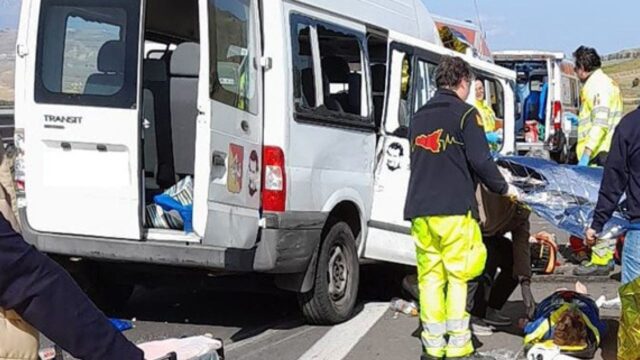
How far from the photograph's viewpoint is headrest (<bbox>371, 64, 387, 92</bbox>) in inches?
298

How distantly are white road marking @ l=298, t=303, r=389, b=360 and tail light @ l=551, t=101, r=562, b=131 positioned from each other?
13.5 metres

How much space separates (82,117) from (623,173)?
3357 millimetres

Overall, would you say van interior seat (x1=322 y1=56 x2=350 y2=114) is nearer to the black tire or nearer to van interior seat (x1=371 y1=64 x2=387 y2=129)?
van interior seat (x1=371 y1=64 x2=387 y2=129)

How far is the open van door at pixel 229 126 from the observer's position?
560 cm

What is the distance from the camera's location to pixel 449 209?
5426mm

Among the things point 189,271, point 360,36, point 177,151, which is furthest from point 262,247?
point 360,36

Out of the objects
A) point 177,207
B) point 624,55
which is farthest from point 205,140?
point 624,55

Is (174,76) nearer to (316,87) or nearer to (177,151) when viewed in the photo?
(177,151)

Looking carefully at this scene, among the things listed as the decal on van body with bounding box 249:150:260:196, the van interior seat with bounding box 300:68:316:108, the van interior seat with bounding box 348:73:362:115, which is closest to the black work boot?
the decal on van body with bounding box 249:150:260:196

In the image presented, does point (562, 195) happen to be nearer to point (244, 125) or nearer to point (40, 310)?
point (244, 125)

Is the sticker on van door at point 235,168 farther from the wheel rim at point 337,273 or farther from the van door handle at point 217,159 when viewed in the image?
the wheel rim at point 337,273

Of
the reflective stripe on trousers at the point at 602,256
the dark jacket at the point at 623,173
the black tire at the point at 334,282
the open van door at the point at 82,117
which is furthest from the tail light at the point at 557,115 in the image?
the dark jacket at the point at 623,173

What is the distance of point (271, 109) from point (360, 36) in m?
1.44

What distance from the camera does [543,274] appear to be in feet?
28.1
